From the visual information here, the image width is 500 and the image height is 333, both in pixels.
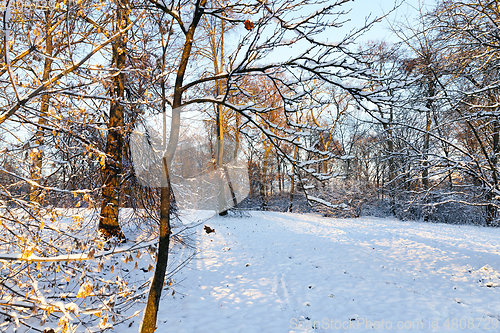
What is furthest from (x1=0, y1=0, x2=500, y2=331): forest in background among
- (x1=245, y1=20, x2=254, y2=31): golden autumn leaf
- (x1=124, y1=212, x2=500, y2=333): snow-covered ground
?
(x1=124, y1=212, x2=500, y2=333): snow-covered ground

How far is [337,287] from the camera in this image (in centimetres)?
558

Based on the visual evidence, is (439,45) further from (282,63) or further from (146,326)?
(146,326)

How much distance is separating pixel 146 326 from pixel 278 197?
72.8ft

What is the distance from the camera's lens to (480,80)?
629cm

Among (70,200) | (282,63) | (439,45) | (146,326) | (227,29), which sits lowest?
(146,326)

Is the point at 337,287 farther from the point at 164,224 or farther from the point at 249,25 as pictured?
the point at 249,25

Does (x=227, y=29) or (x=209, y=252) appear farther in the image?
(x=227, y=29)

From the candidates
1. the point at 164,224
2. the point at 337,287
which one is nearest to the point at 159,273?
the point at 164,224

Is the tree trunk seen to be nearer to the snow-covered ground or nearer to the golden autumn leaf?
the snow-covered ground

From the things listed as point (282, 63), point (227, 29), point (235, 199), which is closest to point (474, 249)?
point (282, 63)

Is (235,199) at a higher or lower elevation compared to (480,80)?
lower

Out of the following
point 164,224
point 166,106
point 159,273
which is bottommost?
point 159,273

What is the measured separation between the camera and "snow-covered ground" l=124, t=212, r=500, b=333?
4.17 m

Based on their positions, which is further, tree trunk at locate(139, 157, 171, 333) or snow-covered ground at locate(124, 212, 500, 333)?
snow-covered ground at locate(124, 212, 500, 333)
